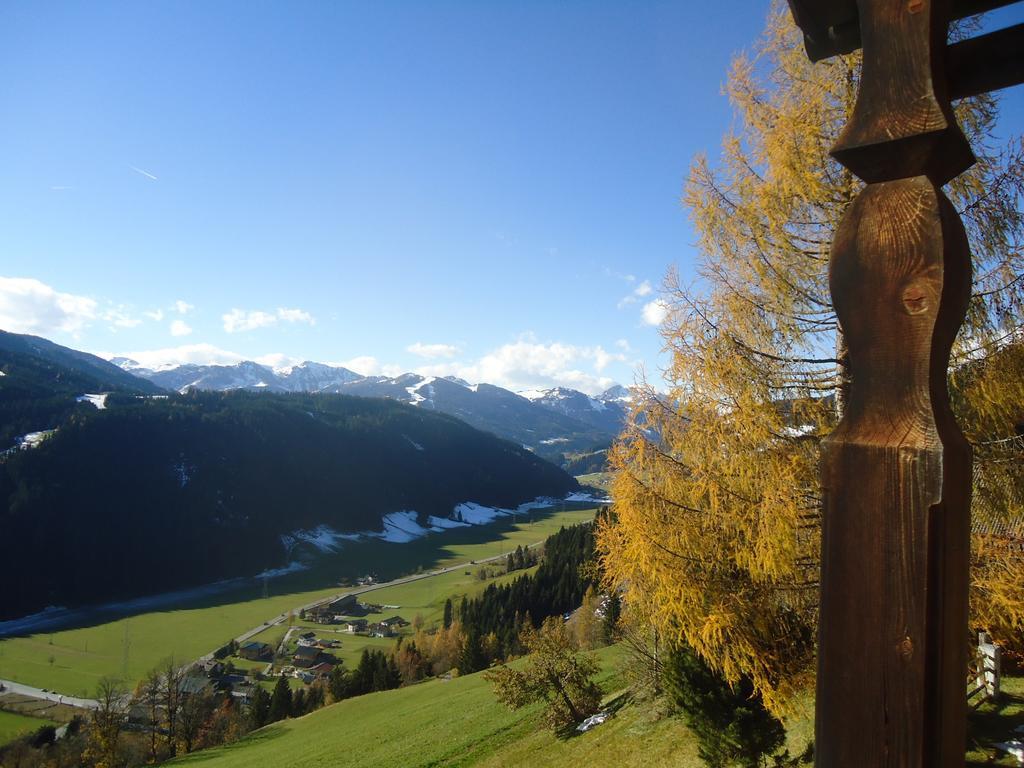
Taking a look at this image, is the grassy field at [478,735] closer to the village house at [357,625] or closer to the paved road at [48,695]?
the paved road at [48,695]

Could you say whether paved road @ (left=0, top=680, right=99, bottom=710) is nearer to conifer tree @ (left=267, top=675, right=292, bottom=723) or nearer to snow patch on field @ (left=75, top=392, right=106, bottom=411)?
conifer tree @ (left=267, top=675, right=292, bottom=723)

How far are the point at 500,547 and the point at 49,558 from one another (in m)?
99.8

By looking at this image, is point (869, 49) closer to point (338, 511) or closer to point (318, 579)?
point (318, 579)

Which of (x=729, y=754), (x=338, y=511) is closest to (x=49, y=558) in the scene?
(x=338, y=511)

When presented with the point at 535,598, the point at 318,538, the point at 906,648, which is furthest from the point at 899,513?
the point at 318,538

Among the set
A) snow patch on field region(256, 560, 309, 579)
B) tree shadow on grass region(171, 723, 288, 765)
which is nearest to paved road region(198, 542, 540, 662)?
snow patch on field region(256, 560, 309, 579)

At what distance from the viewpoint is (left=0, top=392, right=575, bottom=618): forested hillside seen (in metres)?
123

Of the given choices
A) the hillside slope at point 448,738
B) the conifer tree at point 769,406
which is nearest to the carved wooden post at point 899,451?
the conifer tree at point 769,406

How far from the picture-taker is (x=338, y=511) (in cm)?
18000

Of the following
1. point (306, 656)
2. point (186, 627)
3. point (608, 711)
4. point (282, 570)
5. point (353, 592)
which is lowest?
point (282, 570)

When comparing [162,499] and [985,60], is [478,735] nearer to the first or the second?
[985,60]

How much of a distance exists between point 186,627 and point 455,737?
92739 mm

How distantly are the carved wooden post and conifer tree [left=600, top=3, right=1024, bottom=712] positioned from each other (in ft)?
13.8

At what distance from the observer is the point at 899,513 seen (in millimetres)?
1066
